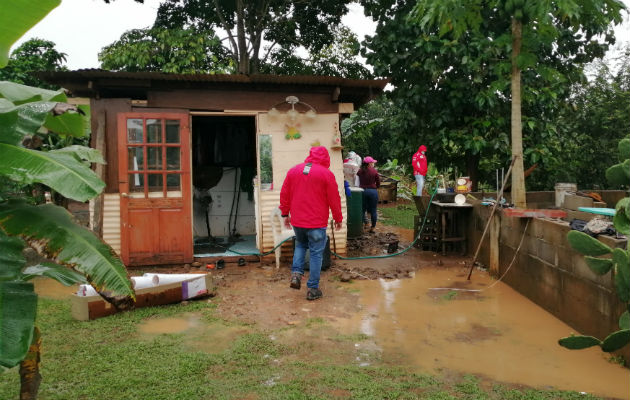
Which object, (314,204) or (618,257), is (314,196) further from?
(618,257)

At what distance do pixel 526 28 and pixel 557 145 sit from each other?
5399 millimetres

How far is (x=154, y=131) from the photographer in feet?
23.9

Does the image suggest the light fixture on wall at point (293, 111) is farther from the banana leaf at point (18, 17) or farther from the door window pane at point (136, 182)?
the banana leaf at point (18, 17)

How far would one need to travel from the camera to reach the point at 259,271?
23.6ft

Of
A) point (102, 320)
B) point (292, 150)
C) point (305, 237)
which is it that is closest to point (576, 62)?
point (292, 150)

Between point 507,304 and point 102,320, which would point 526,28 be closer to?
point 507,304

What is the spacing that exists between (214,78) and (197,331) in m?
4.05

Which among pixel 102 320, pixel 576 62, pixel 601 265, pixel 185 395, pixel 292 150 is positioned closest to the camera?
pixel 601 265

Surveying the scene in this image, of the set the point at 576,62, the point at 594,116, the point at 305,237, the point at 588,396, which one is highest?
the point at 576,62

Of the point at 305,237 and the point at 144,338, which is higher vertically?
the point at 305,237

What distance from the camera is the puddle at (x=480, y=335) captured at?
140 inches

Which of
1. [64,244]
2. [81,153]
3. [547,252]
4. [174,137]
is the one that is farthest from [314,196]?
[64,244]

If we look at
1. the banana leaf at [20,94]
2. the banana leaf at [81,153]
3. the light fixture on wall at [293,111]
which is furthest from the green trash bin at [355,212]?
the banana leaf at [20,94]

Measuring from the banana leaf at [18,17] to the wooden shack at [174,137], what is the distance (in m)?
5.01
